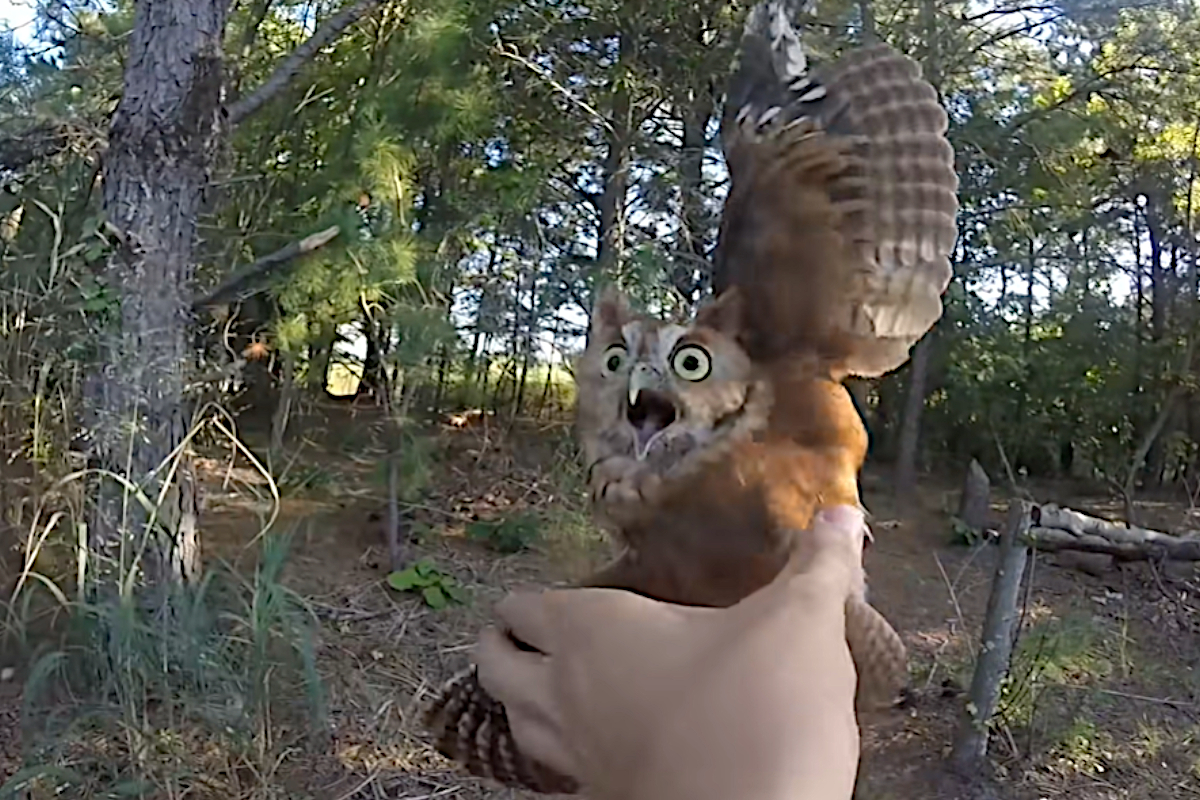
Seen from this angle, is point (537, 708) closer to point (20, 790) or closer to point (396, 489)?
point (20, 790)

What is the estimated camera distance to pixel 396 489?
4141mm

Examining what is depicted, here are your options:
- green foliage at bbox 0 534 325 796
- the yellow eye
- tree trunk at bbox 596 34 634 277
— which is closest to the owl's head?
the yellow eye

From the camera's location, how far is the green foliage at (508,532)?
4.12 metres

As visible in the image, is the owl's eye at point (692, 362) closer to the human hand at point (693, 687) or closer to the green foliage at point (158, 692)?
the human hand at point (693, 687)

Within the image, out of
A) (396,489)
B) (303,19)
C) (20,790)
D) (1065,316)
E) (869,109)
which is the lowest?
(20,790)

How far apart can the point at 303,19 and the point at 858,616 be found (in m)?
3.88

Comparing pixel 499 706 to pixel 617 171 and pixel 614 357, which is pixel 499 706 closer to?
pixel 614 357

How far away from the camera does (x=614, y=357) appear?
1.26 meters

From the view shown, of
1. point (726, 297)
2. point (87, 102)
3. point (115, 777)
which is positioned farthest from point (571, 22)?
point (726, 297)

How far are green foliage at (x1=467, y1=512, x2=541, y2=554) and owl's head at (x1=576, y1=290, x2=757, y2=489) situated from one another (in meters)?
2.80

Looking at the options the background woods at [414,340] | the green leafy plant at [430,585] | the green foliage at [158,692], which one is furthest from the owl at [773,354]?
the green leafy plant at [430,585]

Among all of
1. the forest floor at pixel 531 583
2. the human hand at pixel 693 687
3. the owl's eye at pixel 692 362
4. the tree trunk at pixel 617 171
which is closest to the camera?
the human hand at pixel 693 687

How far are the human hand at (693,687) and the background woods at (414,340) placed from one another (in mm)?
1075

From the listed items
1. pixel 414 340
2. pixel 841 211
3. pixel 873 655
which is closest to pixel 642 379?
pixel 841 211
